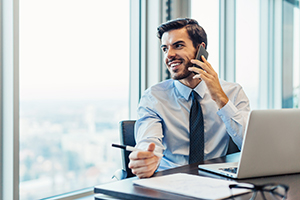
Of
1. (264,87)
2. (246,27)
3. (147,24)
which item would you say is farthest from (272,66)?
(147,24)

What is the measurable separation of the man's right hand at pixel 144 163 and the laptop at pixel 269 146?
21 centimetres

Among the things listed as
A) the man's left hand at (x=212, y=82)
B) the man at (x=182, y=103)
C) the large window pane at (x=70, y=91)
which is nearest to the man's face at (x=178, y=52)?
the man at (x=182, y=103)

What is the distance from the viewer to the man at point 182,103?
1688 mm

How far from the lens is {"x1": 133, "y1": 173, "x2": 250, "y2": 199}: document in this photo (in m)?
0.85

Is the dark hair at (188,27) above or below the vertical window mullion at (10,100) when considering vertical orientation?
above

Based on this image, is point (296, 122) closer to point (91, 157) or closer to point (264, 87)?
point (91, 157)

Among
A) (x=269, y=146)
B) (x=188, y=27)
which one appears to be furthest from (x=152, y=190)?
(x=188, y=27)

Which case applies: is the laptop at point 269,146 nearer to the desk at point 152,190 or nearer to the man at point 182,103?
the desk at point 152,190

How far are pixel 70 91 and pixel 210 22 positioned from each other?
1911 mm

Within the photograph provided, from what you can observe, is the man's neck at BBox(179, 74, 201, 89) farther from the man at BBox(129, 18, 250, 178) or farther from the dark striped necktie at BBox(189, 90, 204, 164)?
the dark striped necktie at BBox(189, 90, 204, 164)

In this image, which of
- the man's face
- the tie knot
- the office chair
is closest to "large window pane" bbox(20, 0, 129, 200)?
the office chair

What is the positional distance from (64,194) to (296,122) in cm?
149

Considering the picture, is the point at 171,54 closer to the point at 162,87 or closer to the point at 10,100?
the point at 162,87

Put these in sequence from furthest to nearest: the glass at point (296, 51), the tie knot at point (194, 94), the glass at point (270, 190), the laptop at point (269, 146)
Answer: the glass at point (296, 51)
the tie knot at point (194, 94)
the laptop at point (269, 146)
the glass at point (270, 190)
